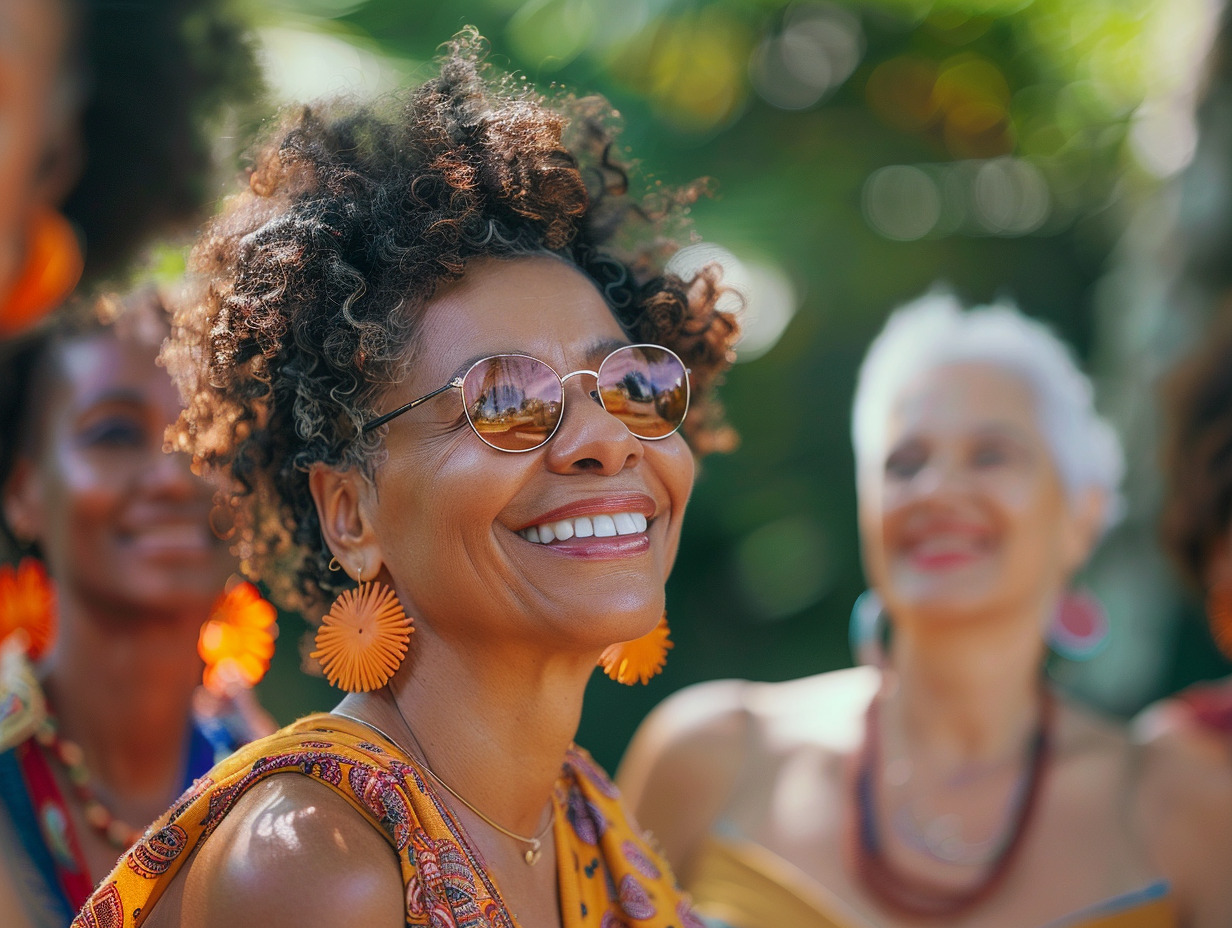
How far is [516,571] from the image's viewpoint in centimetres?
171

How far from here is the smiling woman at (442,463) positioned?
5.44 ft

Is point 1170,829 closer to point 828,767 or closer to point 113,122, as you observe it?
point 828,767

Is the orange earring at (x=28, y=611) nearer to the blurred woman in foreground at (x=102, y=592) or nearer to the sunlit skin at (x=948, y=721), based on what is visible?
the blurred woman in foreground at (x=102, y=592)

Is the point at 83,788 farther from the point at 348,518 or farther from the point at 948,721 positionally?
the point at 948,721

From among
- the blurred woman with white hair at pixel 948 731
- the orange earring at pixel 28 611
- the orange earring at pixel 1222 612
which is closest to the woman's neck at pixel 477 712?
the orange earring at pixel 28 611

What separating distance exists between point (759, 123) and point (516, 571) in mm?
6278

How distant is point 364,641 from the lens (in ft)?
5.71

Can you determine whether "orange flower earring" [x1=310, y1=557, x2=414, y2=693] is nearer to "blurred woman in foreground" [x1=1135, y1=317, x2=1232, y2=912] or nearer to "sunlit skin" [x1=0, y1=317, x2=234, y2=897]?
"sunlit skin" [x1=0, y1=317, x2=234, y2=897]

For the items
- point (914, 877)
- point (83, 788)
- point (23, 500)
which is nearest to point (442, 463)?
point (83, 788)

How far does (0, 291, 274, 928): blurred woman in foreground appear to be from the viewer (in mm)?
2609

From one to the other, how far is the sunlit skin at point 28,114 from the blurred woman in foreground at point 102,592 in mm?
387

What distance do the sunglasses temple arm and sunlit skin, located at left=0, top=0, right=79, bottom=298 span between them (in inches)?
68.8

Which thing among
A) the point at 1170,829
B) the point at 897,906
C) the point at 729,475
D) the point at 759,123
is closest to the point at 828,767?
the point at 897,906

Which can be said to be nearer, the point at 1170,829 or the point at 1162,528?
the point at 1170,829
